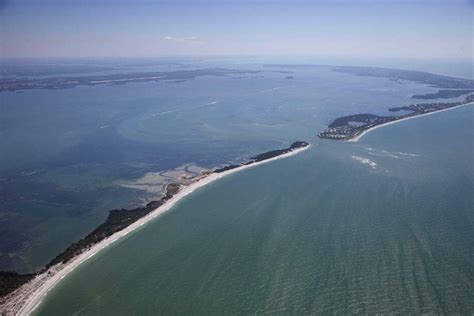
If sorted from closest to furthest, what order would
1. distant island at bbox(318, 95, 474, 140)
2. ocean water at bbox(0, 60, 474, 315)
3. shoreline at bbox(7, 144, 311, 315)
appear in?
shoreline at bbox(7, 144, 311, 315)
ocean water at bbox(0, 60, 474, 315)
distant island at bbox(318, 95, 474, 140)

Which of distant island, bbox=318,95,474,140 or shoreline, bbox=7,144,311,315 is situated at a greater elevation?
distant island, bbox=318,95,474,140

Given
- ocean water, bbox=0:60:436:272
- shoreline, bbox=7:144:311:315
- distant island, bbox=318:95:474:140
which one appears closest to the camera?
shoreline, bbox=7:144:311:315

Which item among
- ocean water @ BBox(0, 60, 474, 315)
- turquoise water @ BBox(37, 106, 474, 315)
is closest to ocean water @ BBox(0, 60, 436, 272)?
ocean water @ BBox(0, 60, 474, 315)

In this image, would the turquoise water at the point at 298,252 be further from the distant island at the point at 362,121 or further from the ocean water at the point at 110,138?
the distant island at the point at 362,121

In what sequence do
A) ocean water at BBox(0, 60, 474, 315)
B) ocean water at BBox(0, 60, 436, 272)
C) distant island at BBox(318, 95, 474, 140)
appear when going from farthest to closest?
distant island at BBox(318, 95, 474, 140), ocean water at BBox(0, 60, 436, 272), ocean water at BBox(0, 60, 474, 315)

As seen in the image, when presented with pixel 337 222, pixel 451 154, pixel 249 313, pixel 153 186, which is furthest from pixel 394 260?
pixel 451 154

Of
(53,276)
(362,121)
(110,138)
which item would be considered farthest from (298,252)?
(362,121)

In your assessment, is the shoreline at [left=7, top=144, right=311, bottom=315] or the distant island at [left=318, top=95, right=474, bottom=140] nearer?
the shoreline at [left=7, top=144, right=311, bottom=315]

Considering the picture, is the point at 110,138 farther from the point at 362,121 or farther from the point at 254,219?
the point at 362,121

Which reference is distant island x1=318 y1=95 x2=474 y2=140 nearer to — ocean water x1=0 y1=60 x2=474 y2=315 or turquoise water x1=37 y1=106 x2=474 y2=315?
ocean water x1=0 y1=60 x2=474 y2=315

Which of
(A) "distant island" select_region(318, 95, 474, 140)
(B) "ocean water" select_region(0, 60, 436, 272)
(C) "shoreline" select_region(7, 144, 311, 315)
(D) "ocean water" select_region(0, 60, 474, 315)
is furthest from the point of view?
(A) "distant island" select_region(318, 95, 474, 140)
